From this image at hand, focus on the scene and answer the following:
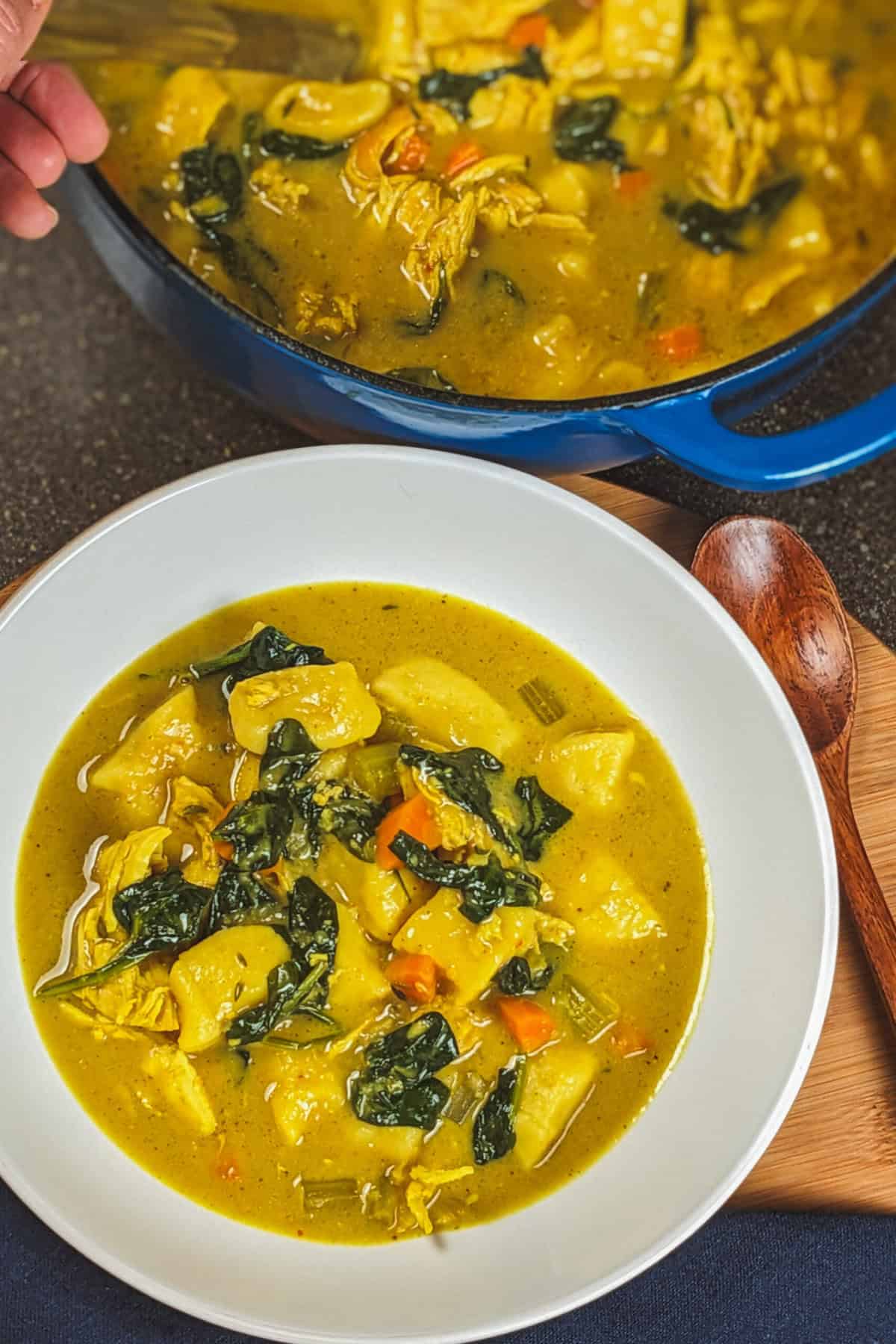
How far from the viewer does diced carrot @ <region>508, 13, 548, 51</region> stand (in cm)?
353

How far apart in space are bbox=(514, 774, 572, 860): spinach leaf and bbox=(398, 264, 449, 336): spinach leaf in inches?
42.9

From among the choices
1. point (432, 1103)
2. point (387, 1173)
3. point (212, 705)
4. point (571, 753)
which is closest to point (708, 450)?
point (571, 753)

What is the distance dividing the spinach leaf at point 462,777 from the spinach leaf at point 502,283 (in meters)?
1.11

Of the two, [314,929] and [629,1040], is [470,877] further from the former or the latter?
[629,1040]

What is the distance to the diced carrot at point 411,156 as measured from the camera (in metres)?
3.37

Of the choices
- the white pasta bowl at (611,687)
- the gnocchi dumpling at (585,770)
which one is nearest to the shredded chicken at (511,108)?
the white pasta bowl at (611,687)

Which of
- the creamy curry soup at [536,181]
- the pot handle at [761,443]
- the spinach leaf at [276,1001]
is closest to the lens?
the pot handle at [761,443]

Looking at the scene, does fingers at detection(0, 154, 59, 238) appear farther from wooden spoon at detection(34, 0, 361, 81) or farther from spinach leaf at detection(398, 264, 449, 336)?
spinach leaf at detection(398, 264, 449, 336)

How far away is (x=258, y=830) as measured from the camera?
118 inches

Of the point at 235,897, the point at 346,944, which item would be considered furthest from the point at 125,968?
the point at 346,944

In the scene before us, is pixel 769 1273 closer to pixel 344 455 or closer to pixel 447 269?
pixel 344 455

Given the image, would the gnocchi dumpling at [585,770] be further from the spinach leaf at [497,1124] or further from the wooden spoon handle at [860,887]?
the spinach leaf at [497,1124]

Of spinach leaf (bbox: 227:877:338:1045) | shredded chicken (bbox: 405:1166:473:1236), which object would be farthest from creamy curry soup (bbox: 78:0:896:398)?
shredded chicken (bbox: 405:1166:473:1236)

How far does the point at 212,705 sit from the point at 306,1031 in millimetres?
776
